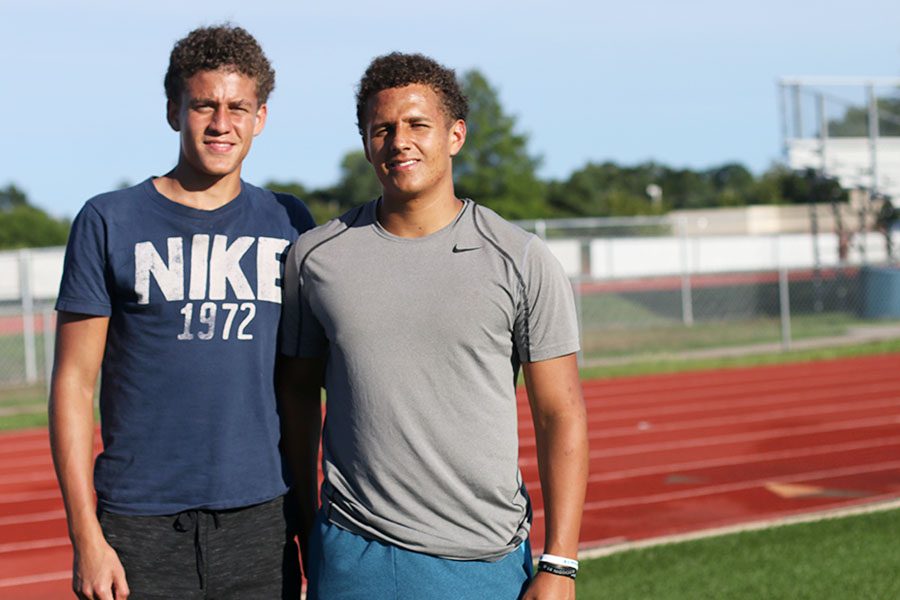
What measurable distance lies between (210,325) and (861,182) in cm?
2195

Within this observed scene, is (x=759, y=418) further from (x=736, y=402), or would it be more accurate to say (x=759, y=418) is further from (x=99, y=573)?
(x=99, y=573)

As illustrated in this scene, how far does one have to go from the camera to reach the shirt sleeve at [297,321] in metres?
2.61

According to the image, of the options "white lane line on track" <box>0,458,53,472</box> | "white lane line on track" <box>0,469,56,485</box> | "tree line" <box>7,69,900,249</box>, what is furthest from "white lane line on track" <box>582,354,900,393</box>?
"tree line" <box>7,69,900,249</box>

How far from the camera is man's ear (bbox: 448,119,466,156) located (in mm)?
2600

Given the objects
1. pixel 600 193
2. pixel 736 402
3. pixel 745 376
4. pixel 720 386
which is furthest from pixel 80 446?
pixel 600 193

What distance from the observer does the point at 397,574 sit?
246 centimetres

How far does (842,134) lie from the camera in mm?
23141

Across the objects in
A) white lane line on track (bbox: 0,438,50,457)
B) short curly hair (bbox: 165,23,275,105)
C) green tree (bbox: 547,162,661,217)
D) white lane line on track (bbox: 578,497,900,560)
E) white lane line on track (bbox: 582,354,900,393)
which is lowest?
white lane line on track (bbox: 582,354,900,393)

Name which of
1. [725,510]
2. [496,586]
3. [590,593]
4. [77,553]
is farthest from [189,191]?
[725,510]

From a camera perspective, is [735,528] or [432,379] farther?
[735,528]

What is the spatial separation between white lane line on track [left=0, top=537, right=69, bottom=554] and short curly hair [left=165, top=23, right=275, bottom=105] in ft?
16.3

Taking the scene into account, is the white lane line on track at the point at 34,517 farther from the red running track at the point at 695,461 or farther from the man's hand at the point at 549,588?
the man's hand at the point at 549,588

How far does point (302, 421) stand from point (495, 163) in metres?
54.0

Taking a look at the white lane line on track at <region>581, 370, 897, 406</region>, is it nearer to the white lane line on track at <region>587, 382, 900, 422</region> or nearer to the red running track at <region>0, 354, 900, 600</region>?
the red running track at <region>0, 354, 900, 600</region>
